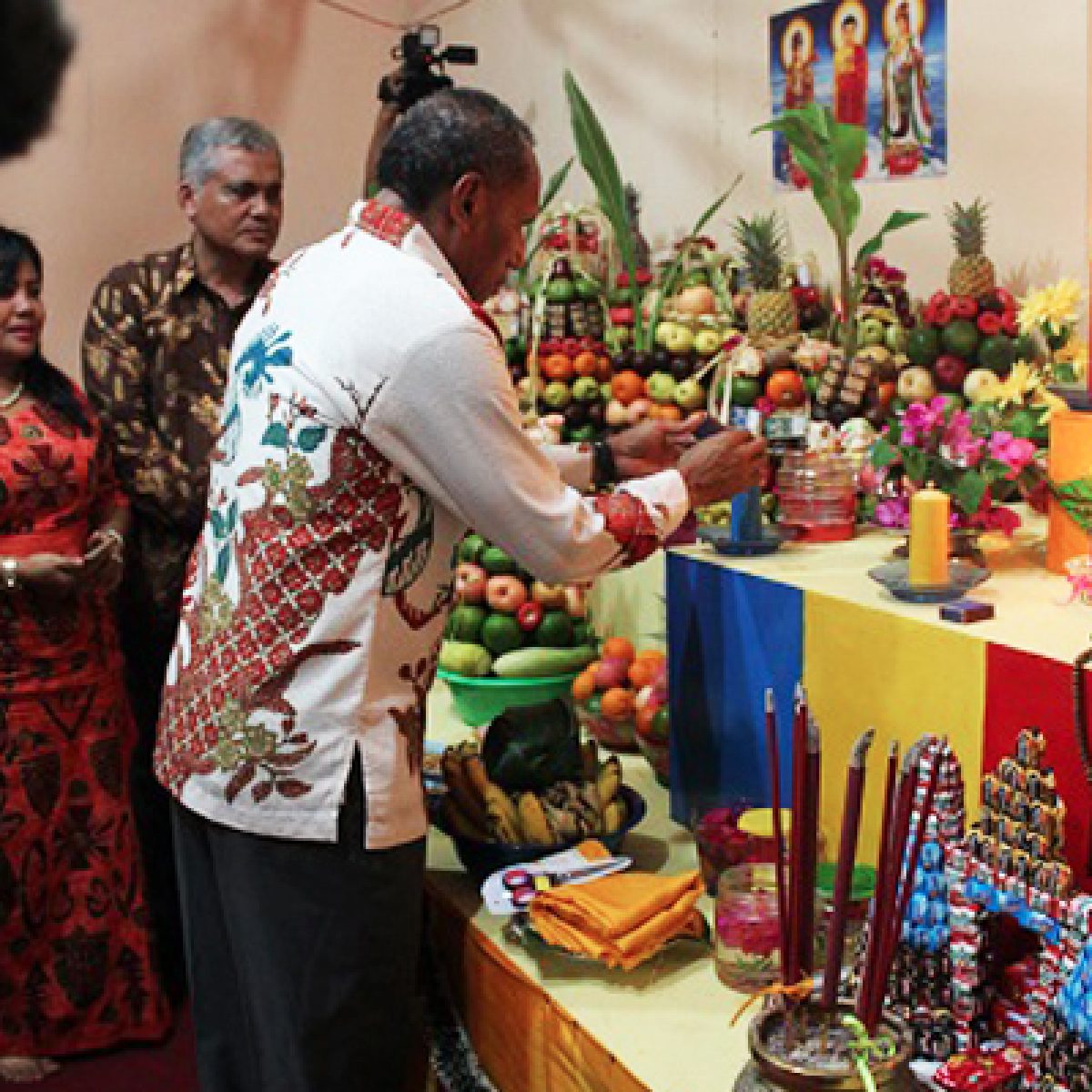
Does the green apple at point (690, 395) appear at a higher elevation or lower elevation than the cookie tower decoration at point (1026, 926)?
higher

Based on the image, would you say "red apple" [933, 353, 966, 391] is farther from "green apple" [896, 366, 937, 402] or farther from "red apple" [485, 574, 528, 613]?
"red apple" [485, 574, 528, 613]

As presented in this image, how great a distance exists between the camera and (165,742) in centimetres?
180

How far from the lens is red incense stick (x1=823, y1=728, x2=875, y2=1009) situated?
1.19 meters

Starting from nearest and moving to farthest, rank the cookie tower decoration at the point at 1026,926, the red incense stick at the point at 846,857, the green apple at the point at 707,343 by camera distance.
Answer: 1. the red incense stick at the point at 846,857
2. the cookie tower decoration at the point at 1026,926
3. the green apple at the point at 707,343

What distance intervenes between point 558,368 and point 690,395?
1.08 feet

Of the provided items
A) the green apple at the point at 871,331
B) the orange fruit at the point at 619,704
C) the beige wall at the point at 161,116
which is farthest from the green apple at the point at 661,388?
the beige wall at the point at 161,116

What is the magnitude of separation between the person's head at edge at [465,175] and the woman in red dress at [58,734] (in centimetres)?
132

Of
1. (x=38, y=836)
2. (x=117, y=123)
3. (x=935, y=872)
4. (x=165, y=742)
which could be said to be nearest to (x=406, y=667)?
(x=165, y=742)

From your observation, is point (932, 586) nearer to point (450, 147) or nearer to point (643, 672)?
point (450, 147)

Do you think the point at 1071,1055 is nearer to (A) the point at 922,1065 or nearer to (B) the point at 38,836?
(A) the point at 922,1065

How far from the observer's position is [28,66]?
463 cm

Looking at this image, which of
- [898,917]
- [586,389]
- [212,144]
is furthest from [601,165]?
[898,917]

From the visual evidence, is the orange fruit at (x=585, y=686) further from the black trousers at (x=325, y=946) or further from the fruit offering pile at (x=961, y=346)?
the black trousers at (x=325, y=946)

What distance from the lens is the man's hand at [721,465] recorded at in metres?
1.89
